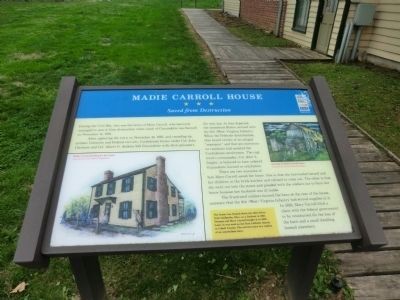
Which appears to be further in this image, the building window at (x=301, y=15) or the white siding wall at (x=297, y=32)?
the building window at (x=301, y=15)

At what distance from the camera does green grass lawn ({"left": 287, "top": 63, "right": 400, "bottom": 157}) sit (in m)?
5.45

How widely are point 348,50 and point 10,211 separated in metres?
8.81

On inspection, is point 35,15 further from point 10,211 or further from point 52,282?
point 52,282

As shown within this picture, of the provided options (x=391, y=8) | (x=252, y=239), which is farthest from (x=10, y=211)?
(x=391, y=8)

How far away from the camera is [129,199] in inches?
76.3

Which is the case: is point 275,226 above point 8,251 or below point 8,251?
above

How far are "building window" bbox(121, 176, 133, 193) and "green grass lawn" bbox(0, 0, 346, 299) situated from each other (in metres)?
1.30

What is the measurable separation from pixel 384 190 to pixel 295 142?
2372 millimetres

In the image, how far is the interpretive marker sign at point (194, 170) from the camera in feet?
6.16

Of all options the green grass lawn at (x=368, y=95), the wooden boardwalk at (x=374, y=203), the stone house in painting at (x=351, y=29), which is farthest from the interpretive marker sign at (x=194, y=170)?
the stone house in painting at (x=351, y=29)

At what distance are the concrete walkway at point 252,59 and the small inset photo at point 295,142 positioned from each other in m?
4.26

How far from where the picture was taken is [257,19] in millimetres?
16203

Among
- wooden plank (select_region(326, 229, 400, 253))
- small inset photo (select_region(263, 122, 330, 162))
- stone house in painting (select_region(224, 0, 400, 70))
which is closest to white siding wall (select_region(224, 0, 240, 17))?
stone house in painting (select_region(224, 0, 400, 70))

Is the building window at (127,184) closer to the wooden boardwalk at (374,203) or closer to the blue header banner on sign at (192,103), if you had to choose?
the blue header banner on sign at (192,103)
